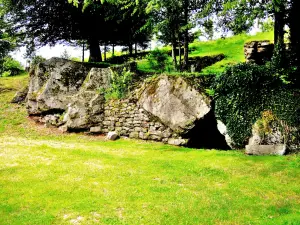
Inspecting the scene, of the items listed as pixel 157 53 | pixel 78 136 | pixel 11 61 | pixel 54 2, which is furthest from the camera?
pixel 11 61

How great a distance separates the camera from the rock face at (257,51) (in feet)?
69.2

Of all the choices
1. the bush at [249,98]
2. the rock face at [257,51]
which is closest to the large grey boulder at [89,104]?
the bush at [249,98]

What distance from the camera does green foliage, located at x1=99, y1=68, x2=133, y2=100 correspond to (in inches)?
754

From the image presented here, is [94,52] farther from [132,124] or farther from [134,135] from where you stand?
[134,135]

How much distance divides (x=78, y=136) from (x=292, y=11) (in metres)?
15.5

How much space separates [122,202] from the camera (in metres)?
8.57

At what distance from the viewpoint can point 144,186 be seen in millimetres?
9797

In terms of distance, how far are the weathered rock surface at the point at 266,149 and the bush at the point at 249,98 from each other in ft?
2.37

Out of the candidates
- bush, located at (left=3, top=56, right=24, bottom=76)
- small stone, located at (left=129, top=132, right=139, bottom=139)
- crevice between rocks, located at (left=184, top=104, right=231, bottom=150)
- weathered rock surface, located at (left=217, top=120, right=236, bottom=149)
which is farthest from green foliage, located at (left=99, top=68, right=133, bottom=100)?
bush, located at (left=3, top=56, right=24, bottom=76)

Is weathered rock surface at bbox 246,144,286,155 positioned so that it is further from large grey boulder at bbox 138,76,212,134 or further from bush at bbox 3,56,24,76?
bush at bbox 3,56,24,76

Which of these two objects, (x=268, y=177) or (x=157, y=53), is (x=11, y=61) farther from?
(x=268, y=177)

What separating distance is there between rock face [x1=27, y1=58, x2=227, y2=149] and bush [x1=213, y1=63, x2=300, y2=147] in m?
1.33

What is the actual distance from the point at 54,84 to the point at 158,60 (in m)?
8.30

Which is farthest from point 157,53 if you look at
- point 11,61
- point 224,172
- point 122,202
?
point 11,61
